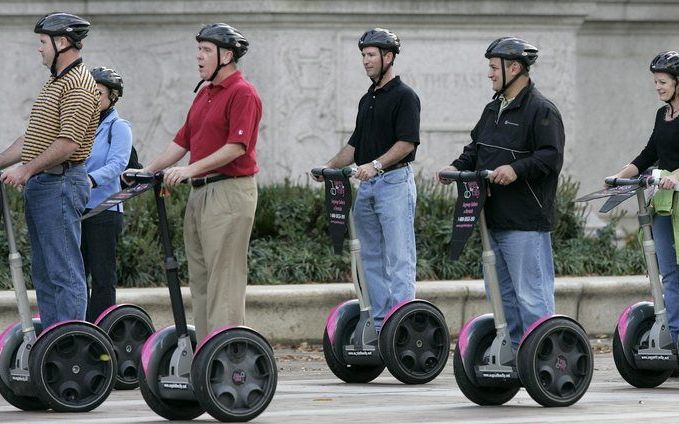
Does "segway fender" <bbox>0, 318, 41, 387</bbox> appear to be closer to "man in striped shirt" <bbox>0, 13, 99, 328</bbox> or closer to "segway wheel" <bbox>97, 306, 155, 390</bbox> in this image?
"man in striped shirt" <bbox>0, 13, 99, 328</bbox>

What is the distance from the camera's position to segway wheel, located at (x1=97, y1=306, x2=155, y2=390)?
1086 cm

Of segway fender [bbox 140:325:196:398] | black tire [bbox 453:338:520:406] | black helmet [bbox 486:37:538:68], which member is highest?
black helmet [bbox 486:37:538:68]

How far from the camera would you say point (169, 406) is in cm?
905

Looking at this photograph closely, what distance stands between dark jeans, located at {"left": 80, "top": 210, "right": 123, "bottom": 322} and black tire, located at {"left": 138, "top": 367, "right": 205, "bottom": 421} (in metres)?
2.12

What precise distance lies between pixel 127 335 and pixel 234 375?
7.08 ft

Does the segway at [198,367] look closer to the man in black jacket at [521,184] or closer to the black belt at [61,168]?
the black belt at [61,168]

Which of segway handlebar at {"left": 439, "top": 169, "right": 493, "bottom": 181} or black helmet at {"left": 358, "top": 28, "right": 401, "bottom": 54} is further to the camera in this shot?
black helmet at {"left": 358, "top": 28, "right": 401, "bottom": 54}

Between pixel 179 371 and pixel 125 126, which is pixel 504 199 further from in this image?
pixel 125 126

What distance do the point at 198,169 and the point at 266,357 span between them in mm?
998

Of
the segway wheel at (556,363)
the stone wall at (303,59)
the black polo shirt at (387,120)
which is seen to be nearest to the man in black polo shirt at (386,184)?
the black polo shirt at (387,120)

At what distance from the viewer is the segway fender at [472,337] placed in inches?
382

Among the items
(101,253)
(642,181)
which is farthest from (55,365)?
(642,181)

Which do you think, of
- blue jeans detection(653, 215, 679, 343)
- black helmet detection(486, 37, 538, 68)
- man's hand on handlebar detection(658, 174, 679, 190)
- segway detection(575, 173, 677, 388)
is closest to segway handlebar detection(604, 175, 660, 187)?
man's hand on handlebar detection(658, 174, 679, 190)

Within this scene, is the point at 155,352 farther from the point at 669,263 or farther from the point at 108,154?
the point at 669,263
